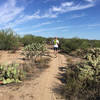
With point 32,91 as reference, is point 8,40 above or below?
above

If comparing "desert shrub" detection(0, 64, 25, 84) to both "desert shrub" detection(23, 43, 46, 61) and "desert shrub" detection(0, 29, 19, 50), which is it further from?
"desert shrub" detection(0, 29, 19, 50)

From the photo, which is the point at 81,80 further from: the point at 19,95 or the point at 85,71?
the point at 19,95

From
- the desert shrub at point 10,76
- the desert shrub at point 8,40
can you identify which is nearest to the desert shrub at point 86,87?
the desert shrub at point 10,76

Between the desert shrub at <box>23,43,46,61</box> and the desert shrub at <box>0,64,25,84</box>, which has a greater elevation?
the desert shrub at <box>23,43,46,61</box>

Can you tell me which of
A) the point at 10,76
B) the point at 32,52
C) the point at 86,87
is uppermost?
the point at 32,52

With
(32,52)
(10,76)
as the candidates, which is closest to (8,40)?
(32,52)

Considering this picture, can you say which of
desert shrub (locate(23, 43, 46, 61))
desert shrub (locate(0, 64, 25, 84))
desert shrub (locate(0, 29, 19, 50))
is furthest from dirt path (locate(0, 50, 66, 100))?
desert shrub (locate(0, 29, 19, 50))

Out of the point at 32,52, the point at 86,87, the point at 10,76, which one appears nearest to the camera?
the point at 86,87

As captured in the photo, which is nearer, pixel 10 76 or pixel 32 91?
pixel 32 91

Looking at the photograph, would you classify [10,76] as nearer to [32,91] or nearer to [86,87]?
[32,91]

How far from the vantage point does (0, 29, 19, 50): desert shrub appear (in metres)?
14.4

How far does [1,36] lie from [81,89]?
1346 cm

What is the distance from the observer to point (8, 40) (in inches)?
572

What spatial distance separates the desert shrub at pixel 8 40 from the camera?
1442 centimetres
